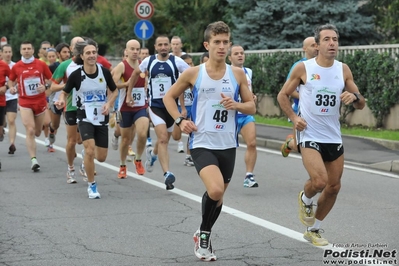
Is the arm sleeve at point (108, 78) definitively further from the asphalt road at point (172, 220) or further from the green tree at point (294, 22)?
the green tree at point (294, 22)

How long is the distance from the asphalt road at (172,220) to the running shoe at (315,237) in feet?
0.21

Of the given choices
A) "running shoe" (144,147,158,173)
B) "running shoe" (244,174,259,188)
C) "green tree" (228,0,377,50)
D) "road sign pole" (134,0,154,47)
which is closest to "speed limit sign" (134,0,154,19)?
"road sign pole" (134,0,154,47)

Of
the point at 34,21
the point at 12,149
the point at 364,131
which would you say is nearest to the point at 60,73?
the point at 12,149

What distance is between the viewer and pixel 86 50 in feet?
36.7

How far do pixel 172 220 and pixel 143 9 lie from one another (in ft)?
52.5

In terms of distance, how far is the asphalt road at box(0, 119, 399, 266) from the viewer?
25.5 ft

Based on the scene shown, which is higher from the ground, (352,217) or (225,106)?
(225,106)

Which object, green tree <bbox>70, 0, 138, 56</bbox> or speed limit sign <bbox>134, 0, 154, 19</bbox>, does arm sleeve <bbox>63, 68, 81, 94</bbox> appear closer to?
speed limit sign <bbox>134, 0, 154, 19</bbox>

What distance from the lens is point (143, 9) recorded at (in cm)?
2492

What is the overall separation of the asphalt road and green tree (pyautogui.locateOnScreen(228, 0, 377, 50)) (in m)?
14.5

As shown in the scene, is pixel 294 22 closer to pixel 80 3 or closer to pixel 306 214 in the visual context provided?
pixel 306 214

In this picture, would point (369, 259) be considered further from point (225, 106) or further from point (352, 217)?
point (352, 217)

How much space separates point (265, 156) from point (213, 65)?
8833 millimetres

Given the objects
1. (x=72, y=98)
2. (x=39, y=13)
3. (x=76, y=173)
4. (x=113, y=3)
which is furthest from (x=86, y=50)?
(x=39, y=13)
